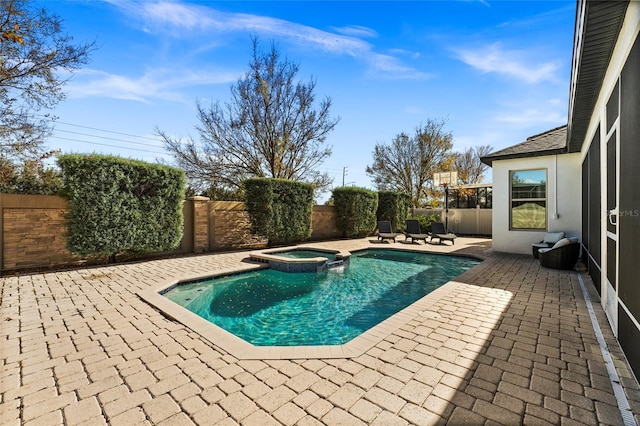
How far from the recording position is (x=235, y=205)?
38.2ft

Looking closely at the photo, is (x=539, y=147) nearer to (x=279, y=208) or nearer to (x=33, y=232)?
(x=279, y=208)

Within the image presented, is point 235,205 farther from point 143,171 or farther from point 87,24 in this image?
point 87,24

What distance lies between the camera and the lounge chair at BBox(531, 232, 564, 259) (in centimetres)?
847

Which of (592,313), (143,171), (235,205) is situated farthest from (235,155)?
(592,313)

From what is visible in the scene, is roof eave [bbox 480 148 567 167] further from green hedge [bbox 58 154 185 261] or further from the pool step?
green hedge [bbox 58 154 185 261]

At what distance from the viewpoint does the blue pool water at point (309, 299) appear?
4426mm

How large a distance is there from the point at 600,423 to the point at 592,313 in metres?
3.05

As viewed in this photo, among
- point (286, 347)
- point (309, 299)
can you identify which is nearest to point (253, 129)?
point (309, 299)

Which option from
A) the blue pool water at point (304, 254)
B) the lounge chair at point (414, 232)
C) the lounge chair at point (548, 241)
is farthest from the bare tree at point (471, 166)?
the blue pool water at point (304, 254)

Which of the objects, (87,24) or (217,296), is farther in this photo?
(87,24)

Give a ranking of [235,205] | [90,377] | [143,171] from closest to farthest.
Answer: [90,377]
[143,171]
[235,205]

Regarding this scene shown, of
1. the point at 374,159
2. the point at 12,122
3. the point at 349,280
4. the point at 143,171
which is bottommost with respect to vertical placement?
the point at 349,280

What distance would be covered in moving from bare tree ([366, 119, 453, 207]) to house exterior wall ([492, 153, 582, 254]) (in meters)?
13.4

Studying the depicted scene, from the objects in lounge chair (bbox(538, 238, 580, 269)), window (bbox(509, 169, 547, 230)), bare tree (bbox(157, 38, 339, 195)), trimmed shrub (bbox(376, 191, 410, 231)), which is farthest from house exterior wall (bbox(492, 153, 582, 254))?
bare tree (bbox(157, 38, 339, 195))
